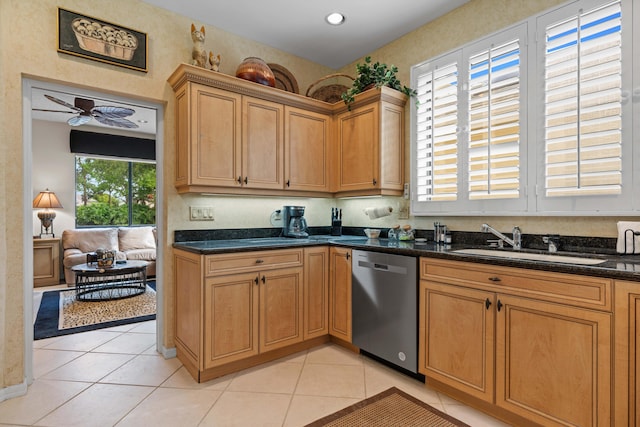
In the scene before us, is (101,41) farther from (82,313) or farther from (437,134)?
(82,313)

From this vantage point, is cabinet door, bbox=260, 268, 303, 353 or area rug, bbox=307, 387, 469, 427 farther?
cabinet door, bbox=260, 268, 303, 353

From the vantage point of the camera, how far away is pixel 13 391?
215 centimetres

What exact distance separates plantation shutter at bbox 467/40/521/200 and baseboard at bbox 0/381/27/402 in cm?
336

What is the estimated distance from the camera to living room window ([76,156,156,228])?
242 inches

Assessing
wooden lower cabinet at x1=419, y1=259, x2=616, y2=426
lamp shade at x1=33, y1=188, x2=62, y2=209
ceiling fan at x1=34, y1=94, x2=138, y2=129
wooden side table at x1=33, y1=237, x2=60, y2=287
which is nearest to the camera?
wooden lower cabinet at x1=419, y1=259, x2=616, y2=426

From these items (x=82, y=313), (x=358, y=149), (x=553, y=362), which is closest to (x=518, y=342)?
(x=553, y=362)

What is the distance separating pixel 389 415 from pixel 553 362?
91cm

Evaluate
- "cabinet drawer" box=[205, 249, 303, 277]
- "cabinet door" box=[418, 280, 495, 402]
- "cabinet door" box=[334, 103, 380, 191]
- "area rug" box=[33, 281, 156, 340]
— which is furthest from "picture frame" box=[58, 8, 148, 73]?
"cabinet door" box=[418, 280, 495, 402]

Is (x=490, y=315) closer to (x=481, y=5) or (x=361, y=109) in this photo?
(x=361, y=109)

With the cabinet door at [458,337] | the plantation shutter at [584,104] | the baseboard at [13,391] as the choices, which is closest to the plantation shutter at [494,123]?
the plantation shutter at [584,104]

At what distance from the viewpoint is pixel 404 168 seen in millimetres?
3123

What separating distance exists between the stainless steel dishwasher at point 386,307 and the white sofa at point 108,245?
4037mm

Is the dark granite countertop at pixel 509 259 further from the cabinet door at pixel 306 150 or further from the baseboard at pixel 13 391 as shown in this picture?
the baseboard at pixel 13 391

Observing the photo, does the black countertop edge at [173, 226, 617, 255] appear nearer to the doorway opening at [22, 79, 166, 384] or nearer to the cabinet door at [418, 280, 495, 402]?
the doorway opening at [22, 79, 166, 384]
